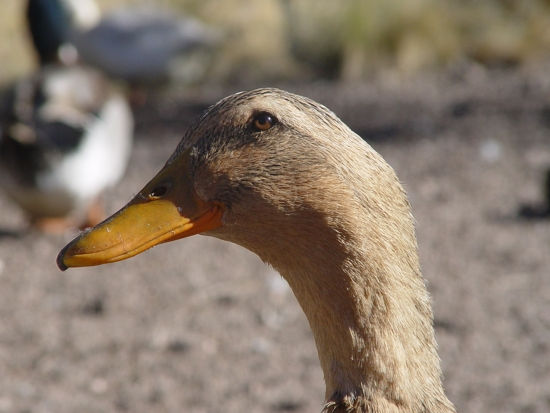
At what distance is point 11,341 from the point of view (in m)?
4.66

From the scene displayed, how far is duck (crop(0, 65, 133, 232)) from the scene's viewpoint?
5668 mm

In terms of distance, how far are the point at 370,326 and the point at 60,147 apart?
3993 millimetres

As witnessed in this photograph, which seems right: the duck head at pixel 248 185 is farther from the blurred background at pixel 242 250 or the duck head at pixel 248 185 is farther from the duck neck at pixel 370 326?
the blurred background at pixel 242 250

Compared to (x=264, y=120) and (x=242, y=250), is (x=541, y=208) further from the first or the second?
(x=264, y=120)

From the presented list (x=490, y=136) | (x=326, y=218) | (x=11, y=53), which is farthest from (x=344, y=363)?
(x=11, y=53)

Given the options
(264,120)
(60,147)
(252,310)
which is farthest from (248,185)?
(60,147)

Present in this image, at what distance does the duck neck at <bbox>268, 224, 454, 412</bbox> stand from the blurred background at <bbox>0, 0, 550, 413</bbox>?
6.22 ft

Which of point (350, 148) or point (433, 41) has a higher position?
point (433, 41)

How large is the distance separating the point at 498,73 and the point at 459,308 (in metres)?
4.53

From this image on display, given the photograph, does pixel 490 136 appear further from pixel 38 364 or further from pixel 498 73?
pixel 38 364

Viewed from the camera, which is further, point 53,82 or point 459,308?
point 53,82

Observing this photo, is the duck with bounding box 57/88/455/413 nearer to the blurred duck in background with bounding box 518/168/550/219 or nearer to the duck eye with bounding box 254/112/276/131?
the duck eye with bounding box 254/112/276/131

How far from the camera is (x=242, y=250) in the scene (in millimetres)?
5723

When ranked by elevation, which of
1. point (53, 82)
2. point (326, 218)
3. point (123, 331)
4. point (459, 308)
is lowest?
point (326, 218)
